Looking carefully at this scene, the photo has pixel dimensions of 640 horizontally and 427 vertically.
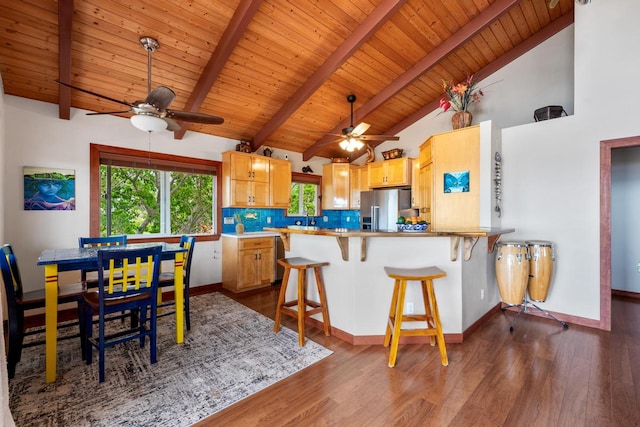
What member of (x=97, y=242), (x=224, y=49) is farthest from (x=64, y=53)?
(x=97, y=242)

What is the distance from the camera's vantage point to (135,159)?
3977mm

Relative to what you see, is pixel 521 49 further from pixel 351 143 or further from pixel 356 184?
pixel 356 184

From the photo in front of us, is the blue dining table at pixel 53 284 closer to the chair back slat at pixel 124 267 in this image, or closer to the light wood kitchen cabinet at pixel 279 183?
the chair back slat at pixel 124 267

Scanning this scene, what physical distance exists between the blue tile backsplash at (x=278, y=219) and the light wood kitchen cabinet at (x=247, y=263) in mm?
474

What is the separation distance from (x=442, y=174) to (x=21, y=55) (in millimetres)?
4785

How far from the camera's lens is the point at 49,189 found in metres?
3.35

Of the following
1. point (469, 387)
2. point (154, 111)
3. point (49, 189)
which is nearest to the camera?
point (469, 387)

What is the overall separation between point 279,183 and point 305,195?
1.11 meters

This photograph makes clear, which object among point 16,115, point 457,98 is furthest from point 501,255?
point 16,115

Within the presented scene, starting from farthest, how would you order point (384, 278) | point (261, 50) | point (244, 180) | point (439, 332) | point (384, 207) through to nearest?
point (384, 207), point (244, 180), point (261, 50), point (384, 278), point (439, 332)

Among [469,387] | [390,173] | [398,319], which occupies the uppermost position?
[390,173]

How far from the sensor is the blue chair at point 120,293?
84.0 inches

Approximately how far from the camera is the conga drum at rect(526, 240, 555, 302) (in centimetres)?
325

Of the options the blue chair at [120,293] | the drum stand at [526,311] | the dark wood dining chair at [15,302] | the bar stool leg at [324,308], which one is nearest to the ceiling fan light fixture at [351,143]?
the bar stool leg at [324,308]
